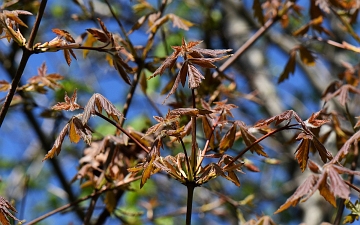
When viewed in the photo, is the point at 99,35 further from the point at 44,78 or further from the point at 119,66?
the point at 44,78

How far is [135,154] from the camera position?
5.16ft

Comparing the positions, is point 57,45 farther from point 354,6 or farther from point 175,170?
point 354,6

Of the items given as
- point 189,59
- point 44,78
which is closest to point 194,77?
point 189,59

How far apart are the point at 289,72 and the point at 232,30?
1891mm

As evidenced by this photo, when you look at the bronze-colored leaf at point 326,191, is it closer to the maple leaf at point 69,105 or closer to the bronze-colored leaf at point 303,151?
the bronze-colored leaf at point 303,151

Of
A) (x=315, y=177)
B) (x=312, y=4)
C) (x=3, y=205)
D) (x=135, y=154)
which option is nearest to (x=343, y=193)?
(x=315, y=177)

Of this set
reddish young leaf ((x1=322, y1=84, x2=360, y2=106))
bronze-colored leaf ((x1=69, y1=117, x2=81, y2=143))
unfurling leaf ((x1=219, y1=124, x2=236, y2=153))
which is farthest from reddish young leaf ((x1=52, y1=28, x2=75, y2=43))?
reddish young leaf ((x1=322, y1=84, x2=360, y2=106))

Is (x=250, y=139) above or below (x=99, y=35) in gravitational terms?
below

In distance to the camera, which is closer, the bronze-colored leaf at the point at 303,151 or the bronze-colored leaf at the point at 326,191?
the bronze-colored leaf at the point at 326,191

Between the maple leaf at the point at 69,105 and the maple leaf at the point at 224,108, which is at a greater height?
the maple leaf at the point at 69,105

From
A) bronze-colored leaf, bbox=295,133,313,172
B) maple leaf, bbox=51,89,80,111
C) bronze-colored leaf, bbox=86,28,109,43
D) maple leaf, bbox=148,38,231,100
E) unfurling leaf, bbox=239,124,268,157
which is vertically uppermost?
bronze-colored leaf, bbox=86,28,109,43

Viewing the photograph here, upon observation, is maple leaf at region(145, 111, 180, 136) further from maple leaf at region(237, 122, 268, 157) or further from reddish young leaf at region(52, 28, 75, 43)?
reddish young leaf at region(52, 28, 75, 43)

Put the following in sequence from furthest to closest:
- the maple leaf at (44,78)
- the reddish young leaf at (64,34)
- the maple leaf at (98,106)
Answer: the maple leaf at (44,78) → the reddish young leaf at (64,34) → the maple leaf at (98,106)

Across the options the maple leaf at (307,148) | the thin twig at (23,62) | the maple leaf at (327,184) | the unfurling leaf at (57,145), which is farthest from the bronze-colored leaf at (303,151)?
the thin twig at (23,62)
